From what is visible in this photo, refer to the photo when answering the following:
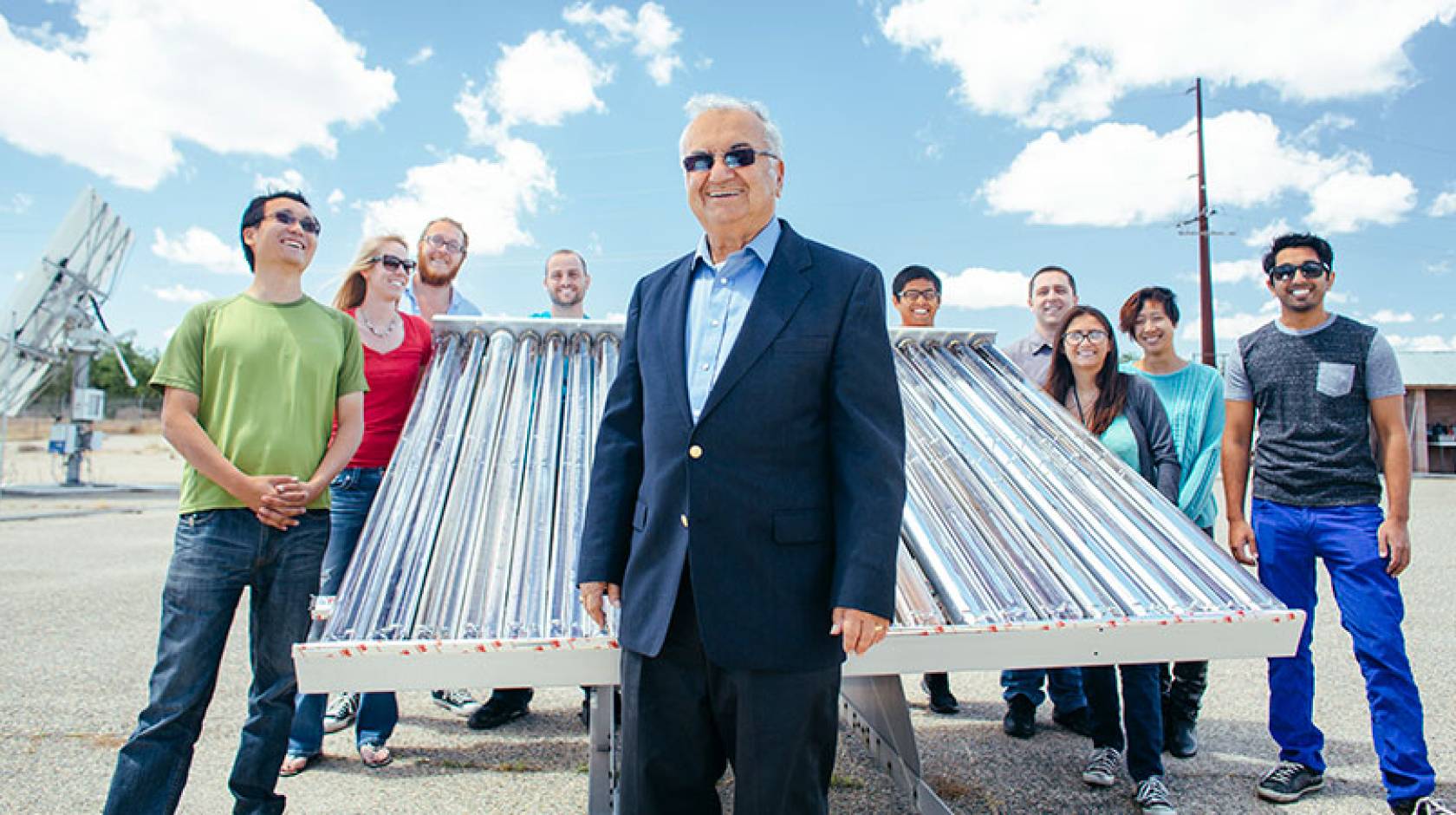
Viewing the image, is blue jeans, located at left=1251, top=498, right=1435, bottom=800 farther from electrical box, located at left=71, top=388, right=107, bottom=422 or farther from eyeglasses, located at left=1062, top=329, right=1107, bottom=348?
electrical box, located at left=71, top=388, right=107, bottom=422

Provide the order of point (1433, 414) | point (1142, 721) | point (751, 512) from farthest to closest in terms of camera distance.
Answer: point (1433, 414)
point (1142, 721)
point (751, 512)

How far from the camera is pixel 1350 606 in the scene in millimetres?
3400

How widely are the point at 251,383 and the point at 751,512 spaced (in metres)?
1.87

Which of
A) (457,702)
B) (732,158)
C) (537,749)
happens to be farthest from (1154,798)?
(457,702)

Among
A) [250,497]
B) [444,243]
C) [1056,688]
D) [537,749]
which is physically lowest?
[537,749]

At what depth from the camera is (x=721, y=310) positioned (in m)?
2.00

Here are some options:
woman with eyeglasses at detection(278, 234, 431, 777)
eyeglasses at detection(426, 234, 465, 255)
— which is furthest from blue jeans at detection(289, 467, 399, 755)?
eyeglasses at detection(426, 234, 465, 255)

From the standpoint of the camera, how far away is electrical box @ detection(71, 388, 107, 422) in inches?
715

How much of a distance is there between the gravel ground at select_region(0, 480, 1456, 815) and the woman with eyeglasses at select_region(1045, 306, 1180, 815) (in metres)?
0.16

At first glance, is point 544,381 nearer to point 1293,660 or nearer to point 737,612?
point 737,612

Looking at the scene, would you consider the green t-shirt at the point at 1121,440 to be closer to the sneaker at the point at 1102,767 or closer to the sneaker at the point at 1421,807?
the sneaker at the point at 1102,767

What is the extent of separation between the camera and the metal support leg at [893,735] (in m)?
2.85

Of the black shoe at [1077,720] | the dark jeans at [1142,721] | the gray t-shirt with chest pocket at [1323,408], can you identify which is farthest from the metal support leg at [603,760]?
the gray t-shirt with chest pocket at [1323,408]

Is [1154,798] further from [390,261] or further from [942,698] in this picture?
[390,261]
